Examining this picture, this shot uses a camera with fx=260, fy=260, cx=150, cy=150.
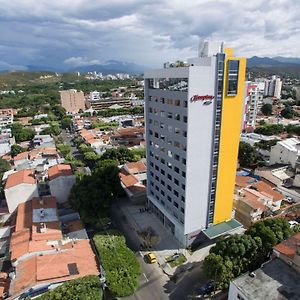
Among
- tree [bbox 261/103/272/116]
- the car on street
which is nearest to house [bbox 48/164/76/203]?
the car on street

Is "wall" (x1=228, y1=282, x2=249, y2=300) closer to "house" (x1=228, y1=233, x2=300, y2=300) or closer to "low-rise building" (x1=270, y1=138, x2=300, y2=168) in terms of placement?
"house" (x1=228, y1=233, x2=300, y2=300)

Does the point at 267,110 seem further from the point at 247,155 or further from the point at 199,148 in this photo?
the point at 199,148

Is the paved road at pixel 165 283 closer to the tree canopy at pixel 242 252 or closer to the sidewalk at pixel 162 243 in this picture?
the sidewalk at pixel 162 243

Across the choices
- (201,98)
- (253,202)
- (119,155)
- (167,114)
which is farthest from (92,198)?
(253,202)

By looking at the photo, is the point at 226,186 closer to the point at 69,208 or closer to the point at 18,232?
the point at 69,208

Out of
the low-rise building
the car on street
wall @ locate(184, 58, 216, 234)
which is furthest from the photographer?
the low-rise building

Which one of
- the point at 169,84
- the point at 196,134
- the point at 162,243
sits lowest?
the point at 162,243
